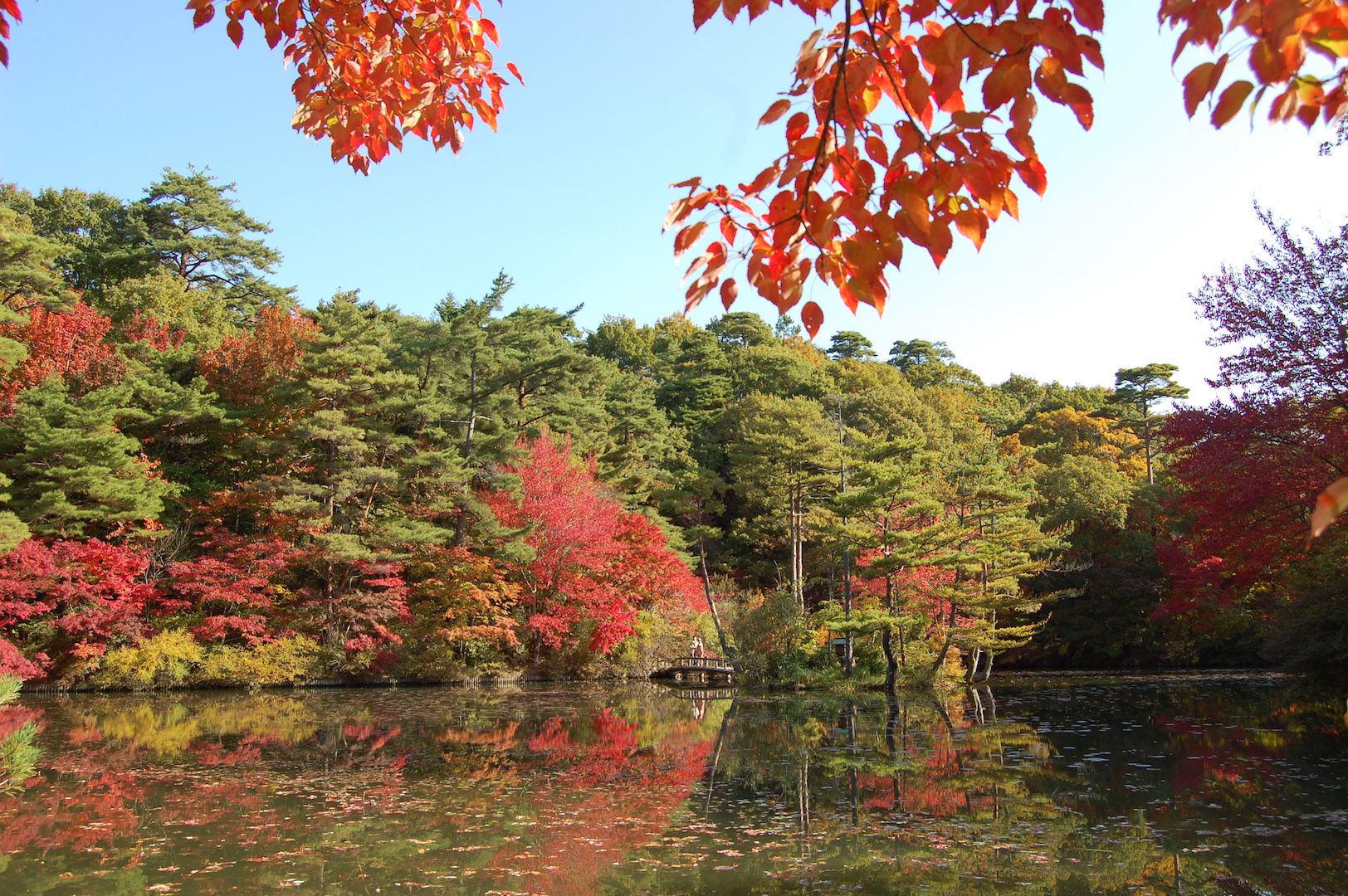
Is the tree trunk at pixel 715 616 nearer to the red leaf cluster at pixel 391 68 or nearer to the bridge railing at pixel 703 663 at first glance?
the bridge railing at pixel 703 663

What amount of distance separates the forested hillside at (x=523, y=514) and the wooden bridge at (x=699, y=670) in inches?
18.5

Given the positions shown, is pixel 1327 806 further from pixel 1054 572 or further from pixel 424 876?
pixel 1054 572

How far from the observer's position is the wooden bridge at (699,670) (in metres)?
18.8

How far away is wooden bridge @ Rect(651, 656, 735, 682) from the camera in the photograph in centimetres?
1875

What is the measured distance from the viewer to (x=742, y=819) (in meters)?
6.15

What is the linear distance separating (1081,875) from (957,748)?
4551 millimetres

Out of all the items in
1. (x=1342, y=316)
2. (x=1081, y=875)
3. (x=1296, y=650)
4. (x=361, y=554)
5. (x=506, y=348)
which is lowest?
(x=1081, y=875)

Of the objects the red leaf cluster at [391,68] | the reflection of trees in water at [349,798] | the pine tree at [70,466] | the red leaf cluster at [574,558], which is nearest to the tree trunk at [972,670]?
the red leaf cluster at [574,558]

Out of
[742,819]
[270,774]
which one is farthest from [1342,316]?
[270,774]

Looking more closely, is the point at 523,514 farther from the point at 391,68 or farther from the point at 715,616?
the point at 391,68

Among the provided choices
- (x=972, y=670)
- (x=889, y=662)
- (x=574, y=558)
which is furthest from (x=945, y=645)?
(x=574, y=558)

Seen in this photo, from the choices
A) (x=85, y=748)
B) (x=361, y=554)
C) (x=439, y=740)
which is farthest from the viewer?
(x=361, y=554)

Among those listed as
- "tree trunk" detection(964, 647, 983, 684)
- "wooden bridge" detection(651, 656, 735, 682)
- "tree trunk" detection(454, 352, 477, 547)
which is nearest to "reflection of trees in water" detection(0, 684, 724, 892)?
"wooden bridge" detection(651, 656, 735, 682)

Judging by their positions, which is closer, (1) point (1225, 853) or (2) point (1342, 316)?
(1) point (1225, 853)
